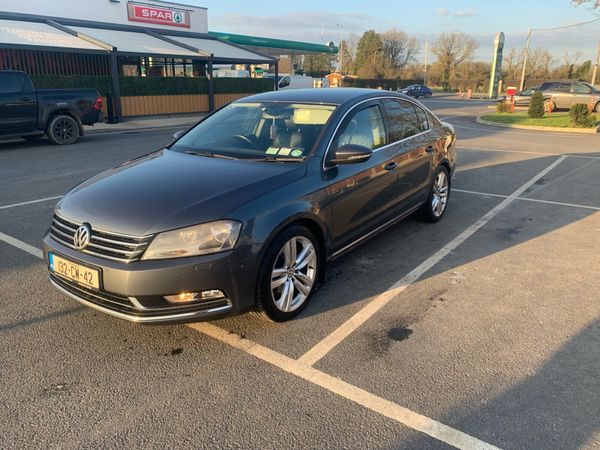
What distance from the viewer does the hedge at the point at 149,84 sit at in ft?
62.9

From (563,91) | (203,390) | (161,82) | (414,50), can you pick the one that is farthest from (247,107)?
(414,50)

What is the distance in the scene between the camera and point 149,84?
21984mm

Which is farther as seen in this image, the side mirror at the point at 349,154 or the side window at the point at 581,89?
the side window at the point at 581,89

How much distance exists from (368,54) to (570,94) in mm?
67286

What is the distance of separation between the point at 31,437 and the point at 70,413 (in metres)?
0.21

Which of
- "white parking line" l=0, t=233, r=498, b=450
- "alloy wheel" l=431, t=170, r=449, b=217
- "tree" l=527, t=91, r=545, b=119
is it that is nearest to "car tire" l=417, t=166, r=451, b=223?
"alloy wheel" l=431, t=170, r=449, b=217

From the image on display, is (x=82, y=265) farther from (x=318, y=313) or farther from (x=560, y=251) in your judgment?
(x=560, y=251)

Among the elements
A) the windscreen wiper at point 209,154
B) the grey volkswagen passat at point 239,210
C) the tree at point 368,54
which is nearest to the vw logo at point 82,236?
the grey volkswagen passat at point 239,210

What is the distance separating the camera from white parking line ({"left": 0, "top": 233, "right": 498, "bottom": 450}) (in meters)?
2.43

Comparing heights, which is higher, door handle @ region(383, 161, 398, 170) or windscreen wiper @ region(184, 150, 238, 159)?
windscreen wiper @ region(184, 150, 238, 159)

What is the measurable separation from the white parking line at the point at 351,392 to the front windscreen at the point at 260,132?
144cm

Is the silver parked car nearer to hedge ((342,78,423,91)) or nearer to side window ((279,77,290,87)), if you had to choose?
side window ((279,77,290,87))

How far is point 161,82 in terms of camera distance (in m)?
22.6

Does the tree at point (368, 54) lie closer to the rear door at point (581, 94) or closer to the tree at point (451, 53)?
the tree at point (451, 53)
